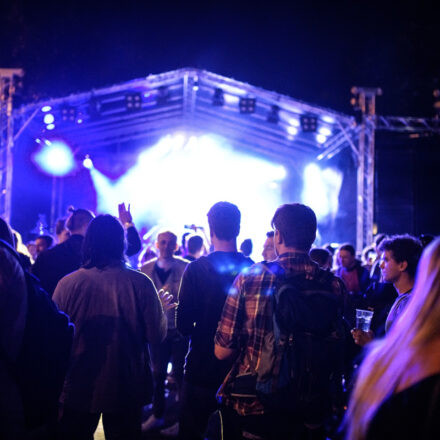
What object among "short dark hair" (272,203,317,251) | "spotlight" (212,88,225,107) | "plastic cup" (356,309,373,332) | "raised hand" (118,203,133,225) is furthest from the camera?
"spotlight" (212,88,225,107)

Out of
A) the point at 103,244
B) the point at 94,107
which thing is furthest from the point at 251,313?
the point at 94,107

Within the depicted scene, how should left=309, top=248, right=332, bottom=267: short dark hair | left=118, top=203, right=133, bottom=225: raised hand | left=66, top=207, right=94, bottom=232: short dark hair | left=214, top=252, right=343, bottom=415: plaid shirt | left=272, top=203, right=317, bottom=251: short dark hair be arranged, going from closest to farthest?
left=214, top=252, right=343, bottom=415: plaid shirt, left=272, top=203, right=317, bottom=251: short dark hair, left=66, top=207, right=94, bottom=232: short dark hair, left=118, top=203, right=133, bottom=225: raised hand, left=309, top=248, right=332, bottom=267: short dark hair

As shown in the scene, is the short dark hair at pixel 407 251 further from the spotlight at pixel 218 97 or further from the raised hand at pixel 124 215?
the spotlight at pixel 218 97

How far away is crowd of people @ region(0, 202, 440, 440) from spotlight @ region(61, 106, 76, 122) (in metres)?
8.46

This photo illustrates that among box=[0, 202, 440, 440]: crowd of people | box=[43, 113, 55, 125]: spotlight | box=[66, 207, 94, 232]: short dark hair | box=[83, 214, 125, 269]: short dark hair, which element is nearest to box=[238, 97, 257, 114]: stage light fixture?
box=[43, 113, 55, 125]: spotlight

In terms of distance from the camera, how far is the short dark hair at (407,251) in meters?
2.92

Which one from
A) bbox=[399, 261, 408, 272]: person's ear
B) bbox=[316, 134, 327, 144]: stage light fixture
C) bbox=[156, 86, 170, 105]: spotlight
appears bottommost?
bbox=[399, 261, 408, 272]: person's ear

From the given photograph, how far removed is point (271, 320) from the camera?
6.53ft

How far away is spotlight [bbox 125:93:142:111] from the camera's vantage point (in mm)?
11152

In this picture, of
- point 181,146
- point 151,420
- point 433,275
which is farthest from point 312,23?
point 433,275

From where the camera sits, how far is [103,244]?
266cm

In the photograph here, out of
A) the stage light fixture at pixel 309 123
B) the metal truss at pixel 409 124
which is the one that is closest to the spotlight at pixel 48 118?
the stage light fixture at pixel 309 123

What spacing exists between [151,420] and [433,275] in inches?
165

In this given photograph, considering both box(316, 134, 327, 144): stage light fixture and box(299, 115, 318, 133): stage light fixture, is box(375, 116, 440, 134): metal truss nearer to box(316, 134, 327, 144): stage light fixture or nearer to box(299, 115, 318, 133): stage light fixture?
box(299, 115, 318, 133): stage light fixture
